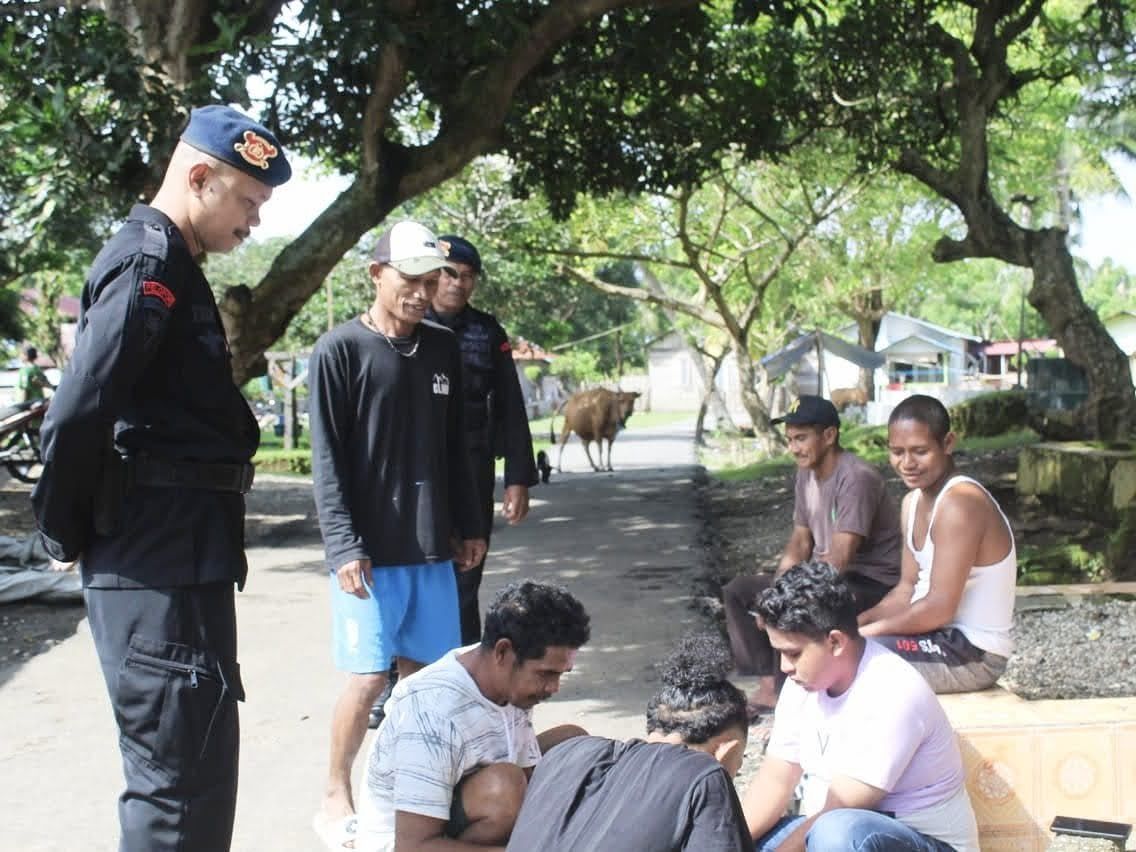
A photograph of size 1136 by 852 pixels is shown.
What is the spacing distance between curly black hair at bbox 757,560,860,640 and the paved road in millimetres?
1958

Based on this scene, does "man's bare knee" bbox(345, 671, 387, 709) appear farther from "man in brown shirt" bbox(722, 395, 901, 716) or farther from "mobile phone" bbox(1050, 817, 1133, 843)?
"mobile phone" bbox(1050, 817, 1133, 843)

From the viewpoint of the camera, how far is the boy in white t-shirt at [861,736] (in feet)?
11.0

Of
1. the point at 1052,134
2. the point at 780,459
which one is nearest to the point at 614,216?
the point at 780,459

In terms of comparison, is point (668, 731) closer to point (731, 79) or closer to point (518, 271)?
point (731, 79)

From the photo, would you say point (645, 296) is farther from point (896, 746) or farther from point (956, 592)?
point (896, 746)

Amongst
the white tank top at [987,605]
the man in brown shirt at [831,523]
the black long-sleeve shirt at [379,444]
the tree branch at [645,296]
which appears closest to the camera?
the white tank top at [987,605]

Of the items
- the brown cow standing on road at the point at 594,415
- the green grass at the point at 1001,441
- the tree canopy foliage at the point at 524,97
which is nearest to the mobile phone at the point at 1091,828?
the tree canopy foliage at the point at 524,97

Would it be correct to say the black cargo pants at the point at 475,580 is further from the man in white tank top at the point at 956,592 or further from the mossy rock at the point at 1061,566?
the mossy rock at the point at 1061,566

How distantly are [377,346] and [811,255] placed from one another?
92.0ft

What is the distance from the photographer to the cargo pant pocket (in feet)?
9.42

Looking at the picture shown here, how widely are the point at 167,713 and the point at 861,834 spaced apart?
166cm

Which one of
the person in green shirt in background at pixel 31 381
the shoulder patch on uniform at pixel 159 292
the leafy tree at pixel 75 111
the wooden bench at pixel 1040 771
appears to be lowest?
the wooden bench at pixel 1040 771

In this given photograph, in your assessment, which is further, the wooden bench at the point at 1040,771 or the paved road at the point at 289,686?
the paved road at the point at 289,686

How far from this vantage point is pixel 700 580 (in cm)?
970
